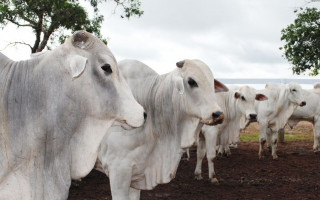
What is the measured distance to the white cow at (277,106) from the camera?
9.62 m

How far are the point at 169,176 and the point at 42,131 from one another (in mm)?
1579

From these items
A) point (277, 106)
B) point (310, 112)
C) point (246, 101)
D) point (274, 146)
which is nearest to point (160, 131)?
point (246, 101)

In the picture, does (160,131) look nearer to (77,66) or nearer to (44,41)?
(77,66)

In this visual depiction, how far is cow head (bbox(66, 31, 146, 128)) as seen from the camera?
1977 millimetres

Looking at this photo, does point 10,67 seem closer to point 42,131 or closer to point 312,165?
point 42,131

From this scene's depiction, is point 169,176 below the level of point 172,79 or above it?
below

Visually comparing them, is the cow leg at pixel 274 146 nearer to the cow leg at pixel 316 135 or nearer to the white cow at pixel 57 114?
the cow leg at pixel 316 135

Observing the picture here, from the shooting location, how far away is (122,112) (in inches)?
80.4

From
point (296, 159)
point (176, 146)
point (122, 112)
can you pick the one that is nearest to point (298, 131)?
point (296, 159)

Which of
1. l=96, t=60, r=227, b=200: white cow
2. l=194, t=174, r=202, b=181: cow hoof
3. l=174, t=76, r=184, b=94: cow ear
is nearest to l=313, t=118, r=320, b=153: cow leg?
l=194, t=174, r=202, b=181: cow hoof

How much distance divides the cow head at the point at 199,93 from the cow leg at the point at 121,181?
713 mm

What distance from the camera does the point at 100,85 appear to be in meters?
2.01

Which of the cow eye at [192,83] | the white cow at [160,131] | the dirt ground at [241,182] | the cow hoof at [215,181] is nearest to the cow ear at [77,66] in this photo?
the white cow at [160,131]

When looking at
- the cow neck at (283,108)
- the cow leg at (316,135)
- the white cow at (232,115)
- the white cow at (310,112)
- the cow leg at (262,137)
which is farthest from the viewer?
the white cow at (310,112)
